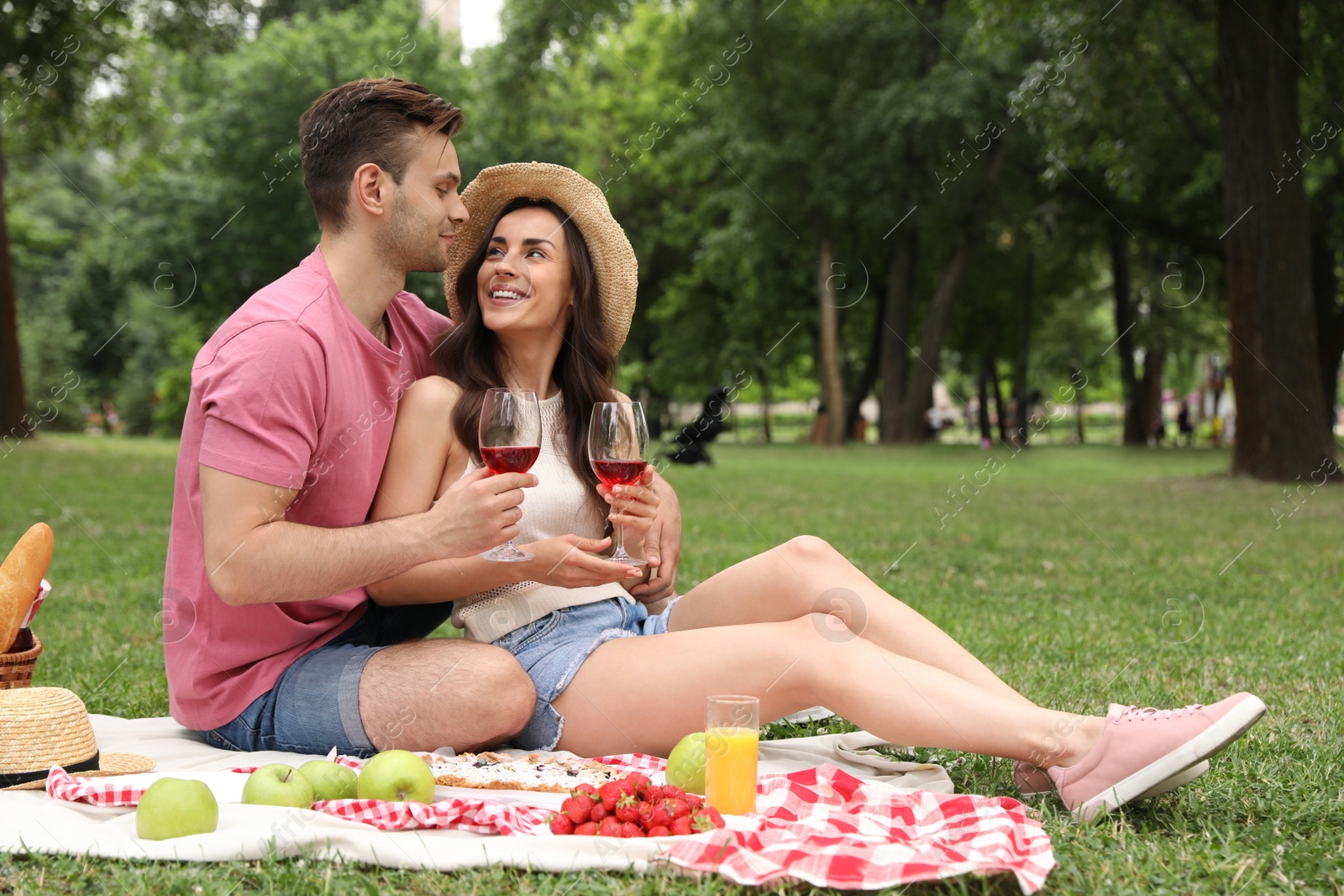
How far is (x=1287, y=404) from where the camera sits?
47.6 feet

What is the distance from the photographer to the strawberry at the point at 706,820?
277 centimetres

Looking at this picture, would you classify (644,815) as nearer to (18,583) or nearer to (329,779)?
(329,779)

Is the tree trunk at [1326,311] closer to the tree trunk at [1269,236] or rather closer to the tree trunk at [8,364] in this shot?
the tree trunk at [1269,236]

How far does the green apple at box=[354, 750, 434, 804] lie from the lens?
2951 mm

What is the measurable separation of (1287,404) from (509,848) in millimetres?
14300

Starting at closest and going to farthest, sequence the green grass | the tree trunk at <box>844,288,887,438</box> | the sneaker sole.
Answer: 1. the green grass
2. the sneaker sole
3. the tree trunk at <box>844,288,887,438</box>

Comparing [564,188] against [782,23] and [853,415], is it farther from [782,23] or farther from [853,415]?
[853,415]

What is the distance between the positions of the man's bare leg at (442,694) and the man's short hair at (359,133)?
52.1 inches

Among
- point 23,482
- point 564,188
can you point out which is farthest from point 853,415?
point 564,188

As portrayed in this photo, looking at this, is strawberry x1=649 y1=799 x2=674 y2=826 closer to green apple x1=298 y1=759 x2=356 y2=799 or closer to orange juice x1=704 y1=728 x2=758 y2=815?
orange juice x1=704 y1=728 x2=758 y2=815

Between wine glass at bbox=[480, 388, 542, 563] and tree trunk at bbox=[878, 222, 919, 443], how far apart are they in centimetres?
2421

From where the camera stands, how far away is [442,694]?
337 cm

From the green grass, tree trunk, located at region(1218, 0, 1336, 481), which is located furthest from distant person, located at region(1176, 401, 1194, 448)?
tree trunk, located at region(1218, 0, 1336, 481)

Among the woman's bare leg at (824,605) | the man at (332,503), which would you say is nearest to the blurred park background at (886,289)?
the woman's bare leg at (824,605)
